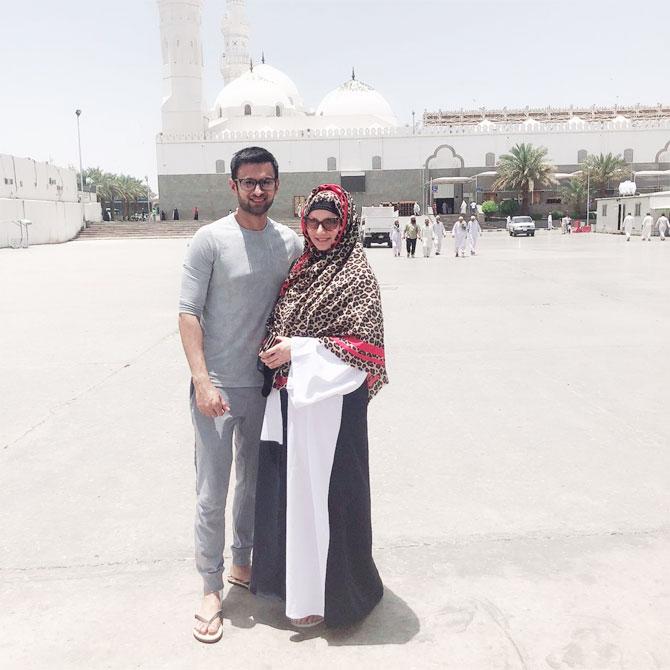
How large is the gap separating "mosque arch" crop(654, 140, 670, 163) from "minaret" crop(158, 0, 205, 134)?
31597 millimetres

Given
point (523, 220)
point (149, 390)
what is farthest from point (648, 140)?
point (149, 390)

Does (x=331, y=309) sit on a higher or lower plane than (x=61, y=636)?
higher

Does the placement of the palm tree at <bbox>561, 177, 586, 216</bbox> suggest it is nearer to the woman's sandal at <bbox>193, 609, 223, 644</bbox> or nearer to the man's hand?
the man's hand

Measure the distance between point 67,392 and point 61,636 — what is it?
11.4 ft

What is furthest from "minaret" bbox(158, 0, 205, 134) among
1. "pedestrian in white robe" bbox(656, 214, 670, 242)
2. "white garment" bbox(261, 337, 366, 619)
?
"white garment" bbox(261, 337, 366, 619)

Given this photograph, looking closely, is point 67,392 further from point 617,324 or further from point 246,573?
point 617,324

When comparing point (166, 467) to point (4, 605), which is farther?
point (166, 467)

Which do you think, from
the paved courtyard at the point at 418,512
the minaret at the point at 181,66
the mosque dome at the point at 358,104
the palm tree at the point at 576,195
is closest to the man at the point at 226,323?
the paved courtyard at the point at 418,512

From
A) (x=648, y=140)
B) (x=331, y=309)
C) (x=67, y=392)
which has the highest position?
(x=648, y=140)

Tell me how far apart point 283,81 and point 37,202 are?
3321 centimetres

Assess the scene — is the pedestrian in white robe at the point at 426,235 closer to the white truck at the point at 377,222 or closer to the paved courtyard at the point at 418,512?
the white truck at the point at 377,222

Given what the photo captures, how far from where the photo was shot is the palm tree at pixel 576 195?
45.9 metres

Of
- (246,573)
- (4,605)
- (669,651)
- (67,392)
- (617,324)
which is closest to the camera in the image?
(669,651)

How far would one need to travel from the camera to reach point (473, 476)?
3.73 meters
